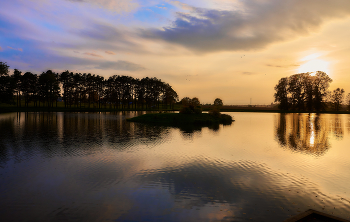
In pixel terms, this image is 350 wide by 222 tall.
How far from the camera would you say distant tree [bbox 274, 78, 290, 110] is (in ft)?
345

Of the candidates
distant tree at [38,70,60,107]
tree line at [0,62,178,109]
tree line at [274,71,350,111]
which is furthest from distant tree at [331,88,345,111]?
distant tree at [38,70,60,107]

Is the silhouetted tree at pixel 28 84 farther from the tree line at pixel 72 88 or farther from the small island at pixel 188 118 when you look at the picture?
the small island at pixel 188 118

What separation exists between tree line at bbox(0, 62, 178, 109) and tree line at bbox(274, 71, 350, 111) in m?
65.5

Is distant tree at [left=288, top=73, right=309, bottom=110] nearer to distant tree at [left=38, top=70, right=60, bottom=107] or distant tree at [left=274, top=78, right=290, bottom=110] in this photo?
distant tree at [left=274, top=78, right=290, bottom=110]

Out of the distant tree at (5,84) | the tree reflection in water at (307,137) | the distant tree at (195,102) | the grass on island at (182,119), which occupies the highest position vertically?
the distant tree at (5,84)

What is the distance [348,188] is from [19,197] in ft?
46.3

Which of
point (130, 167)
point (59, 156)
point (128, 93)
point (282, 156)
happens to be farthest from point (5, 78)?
point (282, 156)

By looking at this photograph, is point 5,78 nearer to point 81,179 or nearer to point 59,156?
point 59,156

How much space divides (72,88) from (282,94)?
11446 centimetres

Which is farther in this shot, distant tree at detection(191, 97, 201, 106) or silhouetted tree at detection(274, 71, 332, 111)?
silhouetted tree at detection(274, 71, 332, 111)

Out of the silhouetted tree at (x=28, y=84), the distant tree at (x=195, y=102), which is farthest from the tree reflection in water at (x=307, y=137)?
the silhouetted tree at (x=28, y=84)

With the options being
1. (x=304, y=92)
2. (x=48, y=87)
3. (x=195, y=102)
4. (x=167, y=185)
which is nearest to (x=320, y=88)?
(x=304, y=92)

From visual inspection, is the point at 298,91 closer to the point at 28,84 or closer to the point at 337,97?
the point at 337,97

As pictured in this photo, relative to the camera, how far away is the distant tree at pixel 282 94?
345 feet
